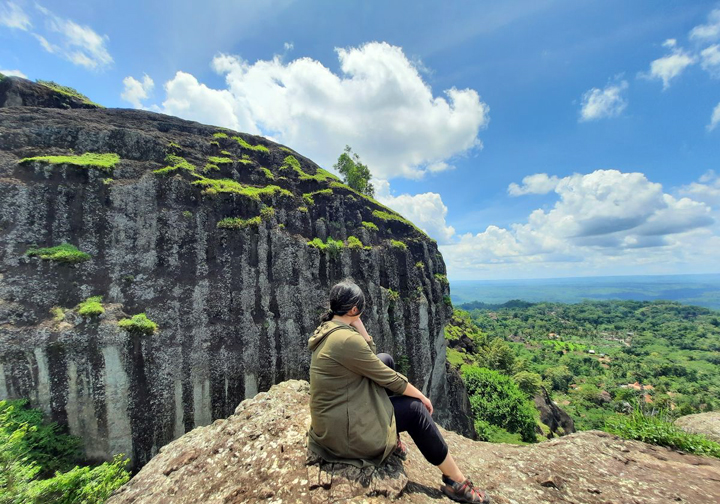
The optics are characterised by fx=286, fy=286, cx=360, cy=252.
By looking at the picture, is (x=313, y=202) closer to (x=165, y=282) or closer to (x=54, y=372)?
(x=165, y=282)

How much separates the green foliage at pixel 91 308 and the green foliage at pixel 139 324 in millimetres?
1167

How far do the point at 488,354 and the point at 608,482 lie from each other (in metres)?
48.6

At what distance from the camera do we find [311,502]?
13.3 ft

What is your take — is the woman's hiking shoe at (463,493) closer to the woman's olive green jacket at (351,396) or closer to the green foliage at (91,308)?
the woman's olive green jacket at (351,396)

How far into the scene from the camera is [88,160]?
19.2 m

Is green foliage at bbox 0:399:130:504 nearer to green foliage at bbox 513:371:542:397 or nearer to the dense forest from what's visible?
the dense forest

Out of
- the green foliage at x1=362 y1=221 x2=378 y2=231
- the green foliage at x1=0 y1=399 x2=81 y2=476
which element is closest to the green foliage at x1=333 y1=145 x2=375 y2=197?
the green foliage at x1=362 y1=221 x2=378 y2=231

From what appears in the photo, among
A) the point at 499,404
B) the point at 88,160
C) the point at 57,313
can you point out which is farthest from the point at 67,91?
the point at 499,404

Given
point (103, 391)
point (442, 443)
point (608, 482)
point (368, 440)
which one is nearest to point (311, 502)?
point (368, 440)

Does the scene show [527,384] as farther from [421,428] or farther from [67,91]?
[67,91]

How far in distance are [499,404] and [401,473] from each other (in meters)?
34.3

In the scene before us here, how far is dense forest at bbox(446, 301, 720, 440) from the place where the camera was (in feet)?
159

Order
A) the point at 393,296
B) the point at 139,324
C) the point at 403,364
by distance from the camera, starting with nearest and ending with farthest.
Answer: the point at 139,324 < the point at 403,364 < the point at 393,296

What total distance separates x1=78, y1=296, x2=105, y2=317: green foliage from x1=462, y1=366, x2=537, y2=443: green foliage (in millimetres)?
35044
